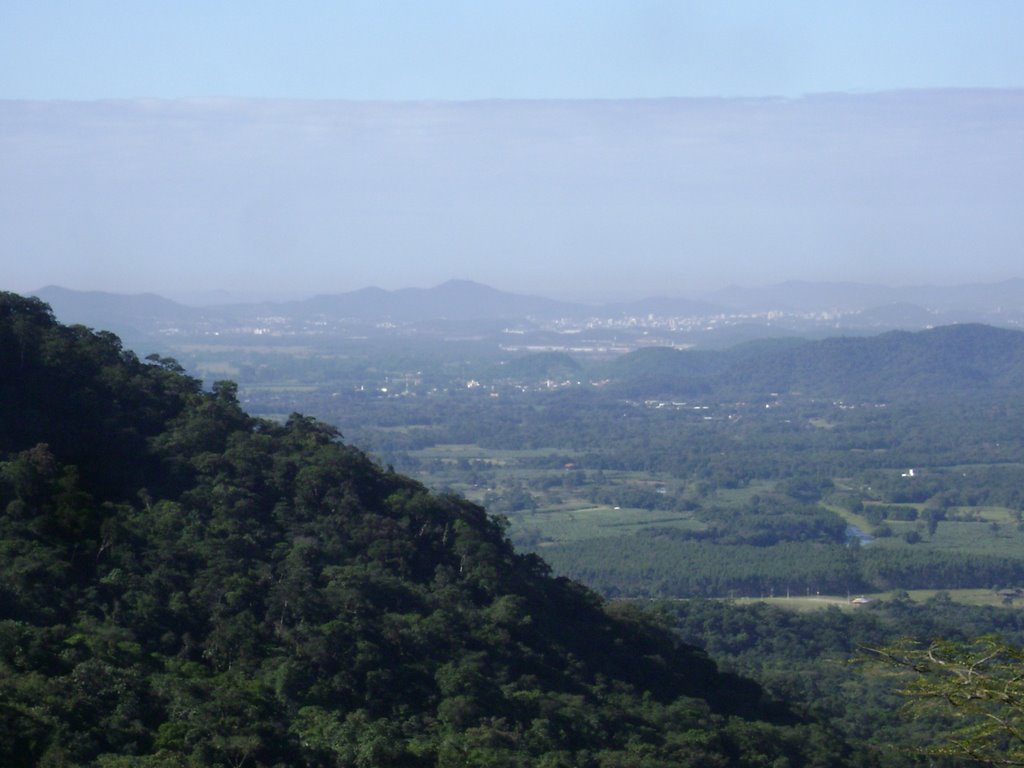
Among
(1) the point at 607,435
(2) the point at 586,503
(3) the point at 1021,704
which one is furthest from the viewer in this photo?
(1) the point at 607,435

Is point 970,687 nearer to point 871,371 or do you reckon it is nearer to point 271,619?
point 271,619

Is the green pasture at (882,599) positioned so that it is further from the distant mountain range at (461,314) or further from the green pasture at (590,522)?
the distant mountain range at (461,314)

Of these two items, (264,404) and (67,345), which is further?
(264,404)

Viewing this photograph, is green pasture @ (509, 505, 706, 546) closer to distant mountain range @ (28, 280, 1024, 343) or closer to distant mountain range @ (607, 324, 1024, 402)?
distant mountain range @ (607, 324, 1024, 402)

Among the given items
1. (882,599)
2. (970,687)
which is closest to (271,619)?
(970,687)

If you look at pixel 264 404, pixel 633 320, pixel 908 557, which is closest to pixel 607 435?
pixel 264 404

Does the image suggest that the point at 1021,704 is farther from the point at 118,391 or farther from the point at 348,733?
the point at 118,391

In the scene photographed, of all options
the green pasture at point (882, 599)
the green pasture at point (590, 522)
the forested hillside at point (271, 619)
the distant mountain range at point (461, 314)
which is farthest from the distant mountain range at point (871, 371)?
the forested hillside at point (271, 619)

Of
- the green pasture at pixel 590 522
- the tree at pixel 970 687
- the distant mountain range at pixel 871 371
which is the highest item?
the tree at pixel 970 687

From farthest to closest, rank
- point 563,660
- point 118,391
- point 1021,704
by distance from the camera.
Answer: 1. point 118,391
2. point 563,660
3. point 1021,704
